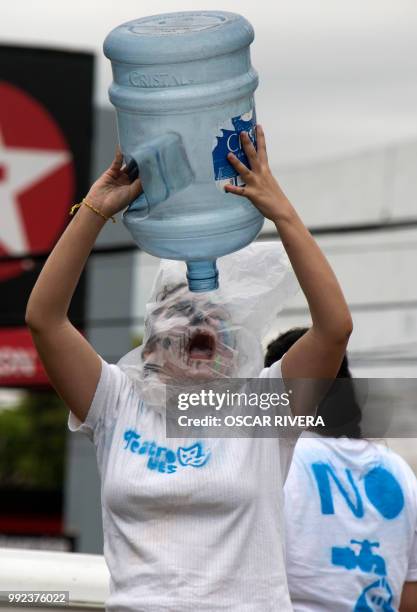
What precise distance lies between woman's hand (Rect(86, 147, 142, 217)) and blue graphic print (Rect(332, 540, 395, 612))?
1156 mm

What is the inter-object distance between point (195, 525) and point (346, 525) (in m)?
0.80

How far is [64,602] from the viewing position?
383 centimetres

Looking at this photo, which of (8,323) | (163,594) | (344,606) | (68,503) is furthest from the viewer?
(68,503)

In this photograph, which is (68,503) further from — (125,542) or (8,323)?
(125,542)

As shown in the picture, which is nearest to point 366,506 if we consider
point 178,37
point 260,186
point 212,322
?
point 212,322

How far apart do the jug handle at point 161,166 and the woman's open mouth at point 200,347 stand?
337 millimetres

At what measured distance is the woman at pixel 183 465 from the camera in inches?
119

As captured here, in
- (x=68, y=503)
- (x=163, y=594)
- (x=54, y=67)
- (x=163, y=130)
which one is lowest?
(x=68, y=503)

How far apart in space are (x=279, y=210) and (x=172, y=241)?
0.40 m

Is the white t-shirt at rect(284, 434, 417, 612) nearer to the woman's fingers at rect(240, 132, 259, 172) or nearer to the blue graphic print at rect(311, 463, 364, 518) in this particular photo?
the blue graphic print at rect(311, 463, 364, 518)

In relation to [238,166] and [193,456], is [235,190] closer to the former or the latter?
[238,166]

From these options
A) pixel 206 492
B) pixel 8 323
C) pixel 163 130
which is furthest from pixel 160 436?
pixel 8 323

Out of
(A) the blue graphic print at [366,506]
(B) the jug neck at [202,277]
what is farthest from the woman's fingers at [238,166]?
(A) the blue graphic print at [366,506]

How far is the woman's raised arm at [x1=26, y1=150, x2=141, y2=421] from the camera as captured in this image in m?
3.12
